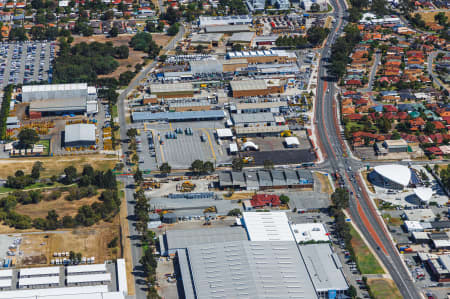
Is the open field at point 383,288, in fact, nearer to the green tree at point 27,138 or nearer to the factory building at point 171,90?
the factory building at point 171,90

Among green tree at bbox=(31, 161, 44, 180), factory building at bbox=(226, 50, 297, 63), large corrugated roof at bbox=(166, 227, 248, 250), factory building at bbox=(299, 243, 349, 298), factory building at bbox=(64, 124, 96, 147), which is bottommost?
factory building at bbox=(299, 243, 349, 298)

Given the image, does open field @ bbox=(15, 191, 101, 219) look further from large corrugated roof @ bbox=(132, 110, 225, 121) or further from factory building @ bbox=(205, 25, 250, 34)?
factory building @ bbox=(205, 25, 250, 34)

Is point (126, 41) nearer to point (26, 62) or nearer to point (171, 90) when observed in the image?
point (26, 62)

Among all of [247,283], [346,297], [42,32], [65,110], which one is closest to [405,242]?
[346,297]

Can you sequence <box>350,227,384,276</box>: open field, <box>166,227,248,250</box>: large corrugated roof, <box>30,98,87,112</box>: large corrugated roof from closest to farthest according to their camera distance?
<box>350,227,384,276</box>: open field → <box>166,227,248,250</box>: large corrugated roof → <box>30,98,87,112</box>: large corrugated roof

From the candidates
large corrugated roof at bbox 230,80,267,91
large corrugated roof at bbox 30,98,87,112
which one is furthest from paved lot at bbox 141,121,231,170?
large corrugated roof at bbox 30,98,87,112

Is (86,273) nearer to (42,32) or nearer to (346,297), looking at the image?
(346,297)

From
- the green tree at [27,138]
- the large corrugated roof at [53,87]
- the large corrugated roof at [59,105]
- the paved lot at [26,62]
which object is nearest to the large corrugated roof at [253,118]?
the large corrugated roof at [59,105]
